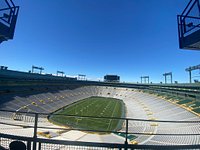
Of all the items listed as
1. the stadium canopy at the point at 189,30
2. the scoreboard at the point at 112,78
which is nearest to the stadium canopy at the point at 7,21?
the stadium canopy at the point at 189,30

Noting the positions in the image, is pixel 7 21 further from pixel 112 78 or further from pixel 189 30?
pixel 112 78

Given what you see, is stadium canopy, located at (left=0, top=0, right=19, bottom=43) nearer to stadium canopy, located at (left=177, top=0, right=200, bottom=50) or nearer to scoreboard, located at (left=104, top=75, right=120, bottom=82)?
stadium canopy, located at (left=177, top=0, right=200, bottom=50)

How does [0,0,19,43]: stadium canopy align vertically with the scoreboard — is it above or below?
below

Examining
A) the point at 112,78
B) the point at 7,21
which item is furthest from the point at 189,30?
the point at 112,78

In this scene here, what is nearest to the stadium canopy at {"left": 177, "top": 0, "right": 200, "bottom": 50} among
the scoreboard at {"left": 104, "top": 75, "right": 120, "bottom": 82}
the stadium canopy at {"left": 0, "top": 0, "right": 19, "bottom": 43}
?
→ the stadium canopy at {"left": 0, "top": 0, "right": 19, "bottom": 43}

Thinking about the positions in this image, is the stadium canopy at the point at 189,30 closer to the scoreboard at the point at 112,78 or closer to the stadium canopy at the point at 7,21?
the stadium canopy at the point at 7,21

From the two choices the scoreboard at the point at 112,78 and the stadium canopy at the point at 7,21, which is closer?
the stadium canopy at the point at 7,21

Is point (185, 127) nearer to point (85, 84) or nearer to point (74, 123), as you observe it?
point (74, 123)

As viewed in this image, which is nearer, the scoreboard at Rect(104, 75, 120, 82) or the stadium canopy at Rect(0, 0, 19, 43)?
the stadium canopy at Rect(0, 0, 19, 43)

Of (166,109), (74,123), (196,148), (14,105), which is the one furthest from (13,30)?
(166,109)

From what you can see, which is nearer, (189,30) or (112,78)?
(189,30)

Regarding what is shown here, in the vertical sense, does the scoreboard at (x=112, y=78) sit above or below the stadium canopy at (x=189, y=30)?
above

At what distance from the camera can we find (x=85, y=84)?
287ft

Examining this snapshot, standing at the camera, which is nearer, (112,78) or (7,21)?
(7,21)
